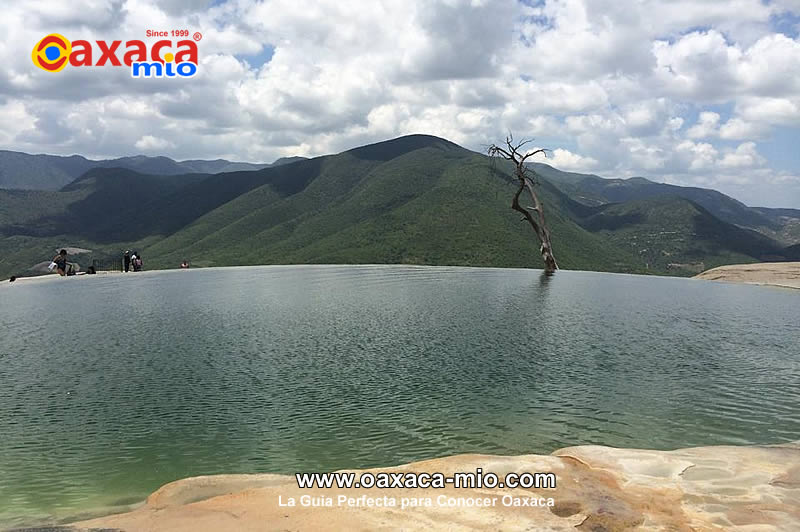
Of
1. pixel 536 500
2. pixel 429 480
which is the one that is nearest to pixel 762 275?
pixel 536 500

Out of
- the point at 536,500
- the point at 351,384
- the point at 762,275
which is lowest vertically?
the point at 536,500

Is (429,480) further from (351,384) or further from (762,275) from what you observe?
(762,275)

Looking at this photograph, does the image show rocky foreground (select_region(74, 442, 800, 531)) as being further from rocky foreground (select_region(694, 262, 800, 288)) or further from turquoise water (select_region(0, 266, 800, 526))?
rocky foreground (select_region(694, 262, 800, 288))

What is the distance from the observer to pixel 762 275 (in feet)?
247

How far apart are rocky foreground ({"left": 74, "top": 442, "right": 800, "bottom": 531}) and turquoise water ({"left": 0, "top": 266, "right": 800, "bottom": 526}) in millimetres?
2497

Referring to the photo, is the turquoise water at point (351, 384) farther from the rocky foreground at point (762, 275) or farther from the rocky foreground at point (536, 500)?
the rocky foreground at point (762, 275)

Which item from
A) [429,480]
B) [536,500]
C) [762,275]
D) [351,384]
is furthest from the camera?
[762,275]

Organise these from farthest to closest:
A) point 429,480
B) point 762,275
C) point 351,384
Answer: point 762,275
point 351,384
point 429,480

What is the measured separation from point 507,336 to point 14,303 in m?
48.7

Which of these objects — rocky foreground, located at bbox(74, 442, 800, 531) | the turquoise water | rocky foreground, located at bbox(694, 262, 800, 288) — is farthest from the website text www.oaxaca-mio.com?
rocky foreground, located at bbox(694, 262, 800, 288)

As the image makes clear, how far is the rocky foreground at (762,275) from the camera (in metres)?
70.3

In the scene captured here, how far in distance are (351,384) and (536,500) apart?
14.3 m

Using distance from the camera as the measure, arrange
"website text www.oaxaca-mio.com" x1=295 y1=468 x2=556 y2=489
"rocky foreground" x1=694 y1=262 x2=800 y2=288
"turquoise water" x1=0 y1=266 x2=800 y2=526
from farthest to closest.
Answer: "rocky foreground" x1=694 y1=262 x2=800 y2=288, "turquoise water" x1=0 y1=266 x2=800 y2=526, "website text www.oaxaca-mio.com" x1=295 y1=468 x2=556 y2=489

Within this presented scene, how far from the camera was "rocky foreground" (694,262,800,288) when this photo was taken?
7031cm
